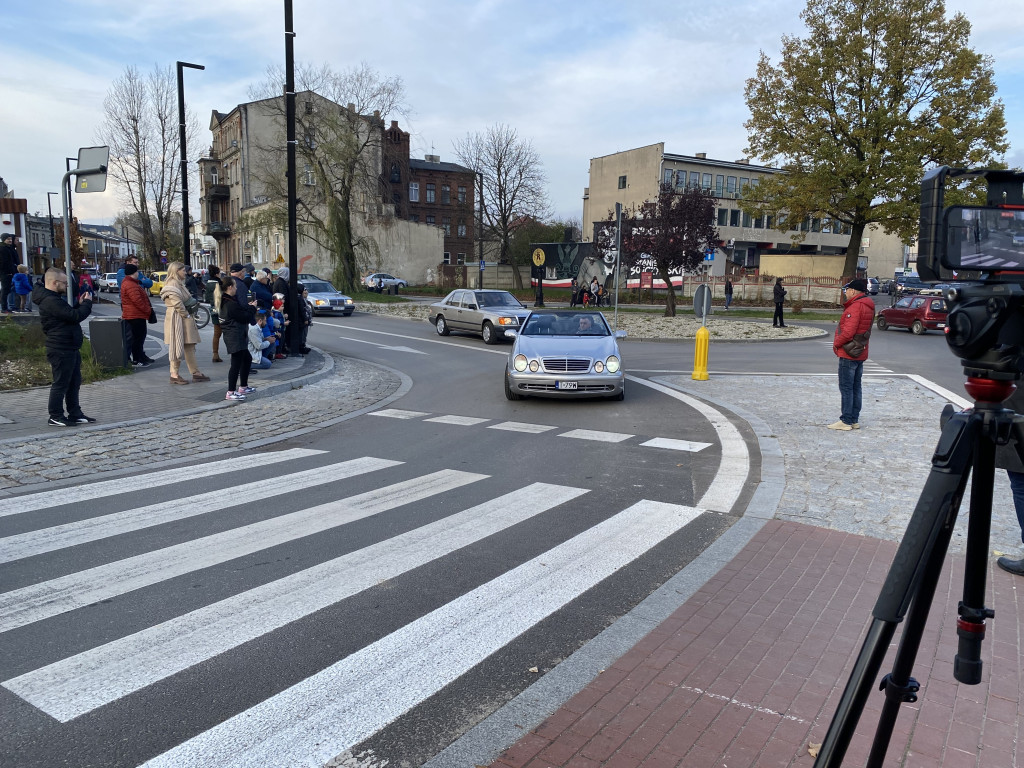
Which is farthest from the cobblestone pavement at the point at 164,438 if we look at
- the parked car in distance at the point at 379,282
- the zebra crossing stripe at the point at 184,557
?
the parked car in distance at the point at 379,282

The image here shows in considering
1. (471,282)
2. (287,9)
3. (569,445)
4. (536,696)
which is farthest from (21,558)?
(471,282)

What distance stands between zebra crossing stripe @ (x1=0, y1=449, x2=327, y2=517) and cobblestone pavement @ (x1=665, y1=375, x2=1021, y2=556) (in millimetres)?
5187

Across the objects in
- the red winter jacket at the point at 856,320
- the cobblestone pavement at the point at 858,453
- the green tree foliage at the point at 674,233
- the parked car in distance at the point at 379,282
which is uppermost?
the green tree foliage at the point at 674,233

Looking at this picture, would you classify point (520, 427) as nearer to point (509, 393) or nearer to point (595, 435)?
point (595, 435)

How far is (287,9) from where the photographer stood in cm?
1489

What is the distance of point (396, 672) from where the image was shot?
11.1 ft

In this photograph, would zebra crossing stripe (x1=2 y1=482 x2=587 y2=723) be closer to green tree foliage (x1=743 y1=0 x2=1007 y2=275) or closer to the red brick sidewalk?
the red brick sidewalk

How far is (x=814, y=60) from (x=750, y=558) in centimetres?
3912

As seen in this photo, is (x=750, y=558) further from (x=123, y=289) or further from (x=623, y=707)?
(x=123, y=289)

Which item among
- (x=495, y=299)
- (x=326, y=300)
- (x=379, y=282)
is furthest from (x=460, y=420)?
(x=379, y=282)

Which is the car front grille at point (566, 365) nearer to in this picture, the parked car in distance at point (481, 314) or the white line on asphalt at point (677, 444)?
the white line on asphalt at point (677, 444)

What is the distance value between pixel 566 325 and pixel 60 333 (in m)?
7.43

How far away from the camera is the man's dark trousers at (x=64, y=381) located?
8663 millimetres

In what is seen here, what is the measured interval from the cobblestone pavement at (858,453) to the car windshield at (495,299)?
387 inches
